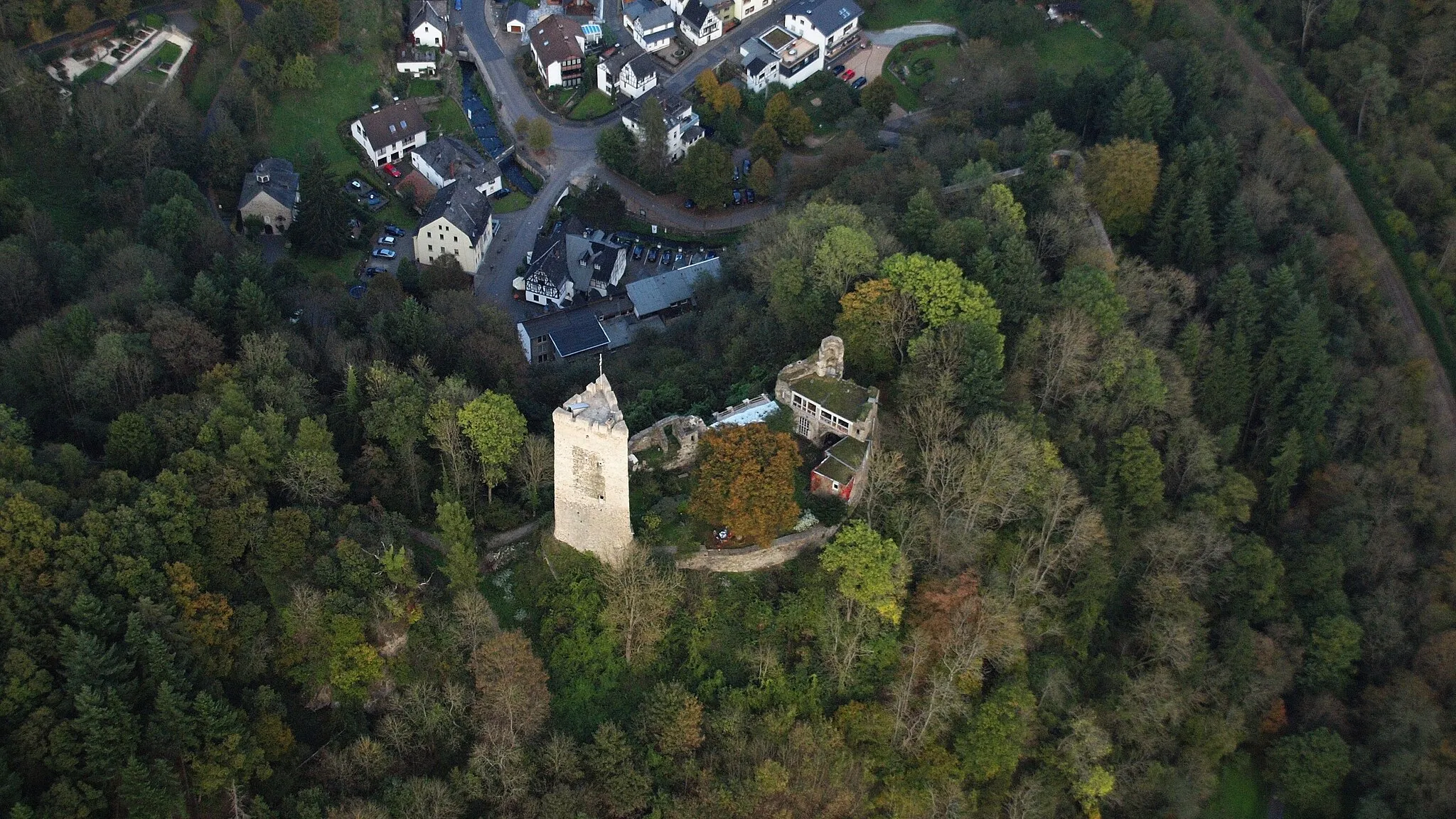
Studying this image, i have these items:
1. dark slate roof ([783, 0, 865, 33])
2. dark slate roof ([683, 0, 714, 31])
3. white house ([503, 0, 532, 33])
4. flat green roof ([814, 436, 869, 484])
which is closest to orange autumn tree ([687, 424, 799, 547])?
flat green roof ([814, 436, 869, 484])

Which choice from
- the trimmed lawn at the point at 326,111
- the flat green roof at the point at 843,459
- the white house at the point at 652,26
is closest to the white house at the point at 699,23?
the white house at the point at 652,26

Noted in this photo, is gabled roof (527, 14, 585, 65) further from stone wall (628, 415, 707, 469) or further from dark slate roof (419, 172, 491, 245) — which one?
stone wall (628, 415, 707, 469)

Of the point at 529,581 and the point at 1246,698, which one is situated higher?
the point at 529,581

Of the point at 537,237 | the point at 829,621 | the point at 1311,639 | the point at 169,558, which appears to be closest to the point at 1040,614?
the point at 829,621

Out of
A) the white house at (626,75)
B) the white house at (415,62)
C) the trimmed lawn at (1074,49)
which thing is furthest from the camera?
the trimmed lawn at (1074,49)

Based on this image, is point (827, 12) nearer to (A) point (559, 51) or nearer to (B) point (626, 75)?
(B) point (626, 75)

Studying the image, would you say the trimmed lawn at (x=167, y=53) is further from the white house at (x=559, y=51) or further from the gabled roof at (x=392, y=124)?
the white house at (x=559, y=51)

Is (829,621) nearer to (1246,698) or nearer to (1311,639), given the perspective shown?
(1246,698)
